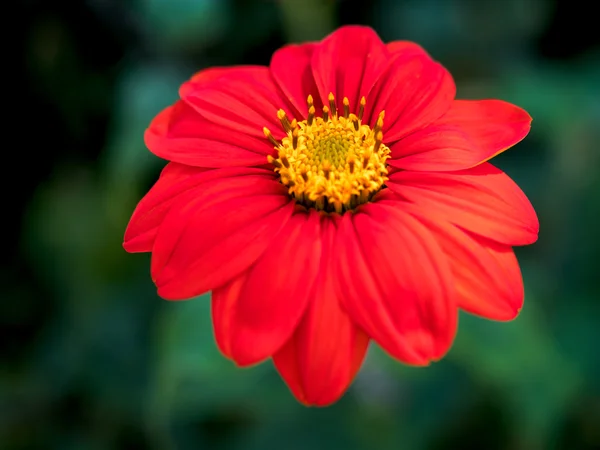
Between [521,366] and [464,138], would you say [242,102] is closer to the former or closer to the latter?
[464,138]

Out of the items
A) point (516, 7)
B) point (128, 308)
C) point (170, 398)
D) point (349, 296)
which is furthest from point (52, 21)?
point (349, 296)

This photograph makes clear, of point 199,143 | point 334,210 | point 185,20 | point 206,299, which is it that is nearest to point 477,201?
point 334,210

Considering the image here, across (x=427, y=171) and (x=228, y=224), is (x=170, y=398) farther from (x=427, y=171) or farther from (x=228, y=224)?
(x=427, y=171)

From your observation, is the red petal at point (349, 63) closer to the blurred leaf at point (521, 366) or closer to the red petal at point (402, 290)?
the red petal at point (402, 290)

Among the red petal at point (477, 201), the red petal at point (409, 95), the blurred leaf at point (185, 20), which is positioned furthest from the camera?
the blurred leaf at point (185, 20)

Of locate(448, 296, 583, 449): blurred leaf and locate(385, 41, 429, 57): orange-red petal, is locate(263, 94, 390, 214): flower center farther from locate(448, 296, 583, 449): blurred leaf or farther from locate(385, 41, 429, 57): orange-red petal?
locate(448, 296, 583, 449): blurred leaf

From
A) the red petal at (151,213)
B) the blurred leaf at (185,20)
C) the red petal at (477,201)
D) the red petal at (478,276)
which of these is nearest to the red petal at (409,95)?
the red petal at (477,201)

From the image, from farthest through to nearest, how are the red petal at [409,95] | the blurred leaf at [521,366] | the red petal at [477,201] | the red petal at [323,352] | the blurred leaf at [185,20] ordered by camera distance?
the blurred leaf at [185,20] → the blurred leaf at [521,366] → the red petal at [409,95] → the red petal at [477,201] → the red petal at [323,352]
